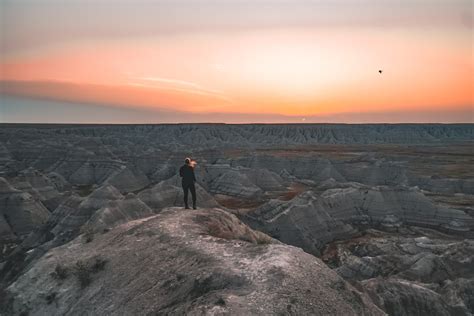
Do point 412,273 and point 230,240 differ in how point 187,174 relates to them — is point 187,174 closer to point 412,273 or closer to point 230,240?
point 230,240

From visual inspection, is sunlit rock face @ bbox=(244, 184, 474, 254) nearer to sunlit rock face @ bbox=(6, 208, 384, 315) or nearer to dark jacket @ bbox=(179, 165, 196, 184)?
dark jacket @ bbox=(179, 165, 196, 184)

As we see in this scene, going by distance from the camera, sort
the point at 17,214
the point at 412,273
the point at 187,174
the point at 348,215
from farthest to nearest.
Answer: the point at 348,215
the point at 17,214
the point at 412,273
the point at 187,174

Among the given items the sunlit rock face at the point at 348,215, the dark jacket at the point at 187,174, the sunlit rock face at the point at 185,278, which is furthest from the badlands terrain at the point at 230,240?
the dark jacket at the point at 187,174

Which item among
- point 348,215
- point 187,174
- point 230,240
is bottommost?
point 348,215

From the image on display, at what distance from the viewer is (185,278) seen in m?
9.86

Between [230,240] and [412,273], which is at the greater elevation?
[230,240]

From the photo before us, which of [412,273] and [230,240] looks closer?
[230,240]

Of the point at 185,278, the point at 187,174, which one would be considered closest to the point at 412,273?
the point at 187,174

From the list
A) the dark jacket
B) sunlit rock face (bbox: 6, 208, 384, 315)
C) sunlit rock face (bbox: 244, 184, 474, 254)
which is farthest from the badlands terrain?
the dark jacket

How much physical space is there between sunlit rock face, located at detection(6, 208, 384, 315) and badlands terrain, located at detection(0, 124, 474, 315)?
4 cm

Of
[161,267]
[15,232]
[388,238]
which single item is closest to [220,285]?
[161,267]

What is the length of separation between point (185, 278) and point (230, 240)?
2033 mm

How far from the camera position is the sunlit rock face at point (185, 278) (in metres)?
8.49

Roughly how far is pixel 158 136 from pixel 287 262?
6574 inches
